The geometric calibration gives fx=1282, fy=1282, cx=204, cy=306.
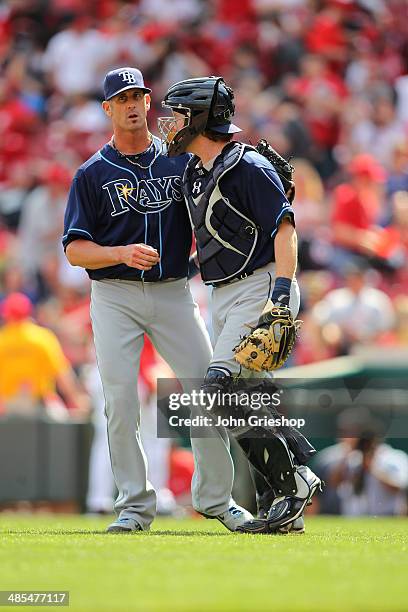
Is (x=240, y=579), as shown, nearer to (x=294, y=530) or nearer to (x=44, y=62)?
(x=294, y=530)

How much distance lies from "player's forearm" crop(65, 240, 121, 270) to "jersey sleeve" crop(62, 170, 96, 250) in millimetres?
44

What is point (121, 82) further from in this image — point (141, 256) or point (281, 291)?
point (281, 291)

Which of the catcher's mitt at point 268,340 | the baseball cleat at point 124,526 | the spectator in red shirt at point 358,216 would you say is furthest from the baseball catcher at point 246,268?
the spectator in red shirt at point 358,216

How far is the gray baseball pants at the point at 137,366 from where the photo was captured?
618 centimetres

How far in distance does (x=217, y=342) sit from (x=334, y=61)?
9.49m

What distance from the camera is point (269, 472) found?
5758 mm

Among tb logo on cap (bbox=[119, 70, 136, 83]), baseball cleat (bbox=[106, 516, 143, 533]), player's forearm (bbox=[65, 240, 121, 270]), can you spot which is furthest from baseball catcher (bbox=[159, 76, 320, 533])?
baseball cleat (bbox=[106, 516, 143, 533])

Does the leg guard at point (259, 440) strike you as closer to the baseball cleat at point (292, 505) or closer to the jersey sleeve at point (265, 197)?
the baseball cleat at point (292, 505)

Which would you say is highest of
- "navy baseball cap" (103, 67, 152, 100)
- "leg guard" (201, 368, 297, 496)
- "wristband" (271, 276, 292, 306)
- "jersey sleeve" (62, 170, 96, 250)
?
"navy baseball cap" (103, 67, 152, 100)

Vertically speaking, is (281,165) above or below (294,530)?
above

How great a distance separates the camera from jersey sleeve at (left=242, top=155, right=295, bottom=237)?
5.69 meters

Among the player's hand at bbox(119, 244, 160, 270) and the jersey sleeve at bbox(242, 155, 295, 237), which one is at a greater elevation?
the jersey sleeve at bbox(242, 155, 295, 237)

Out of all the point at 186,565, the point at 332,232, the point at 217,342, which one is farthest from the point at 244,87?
the point at 186,565

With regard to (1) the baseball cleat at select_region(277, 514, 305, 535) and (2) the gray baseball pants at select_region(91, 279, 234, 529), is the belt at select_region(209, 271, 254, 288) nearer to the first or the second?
(2) the gray baseball pants at select_region(91, 279, 234, 529)
